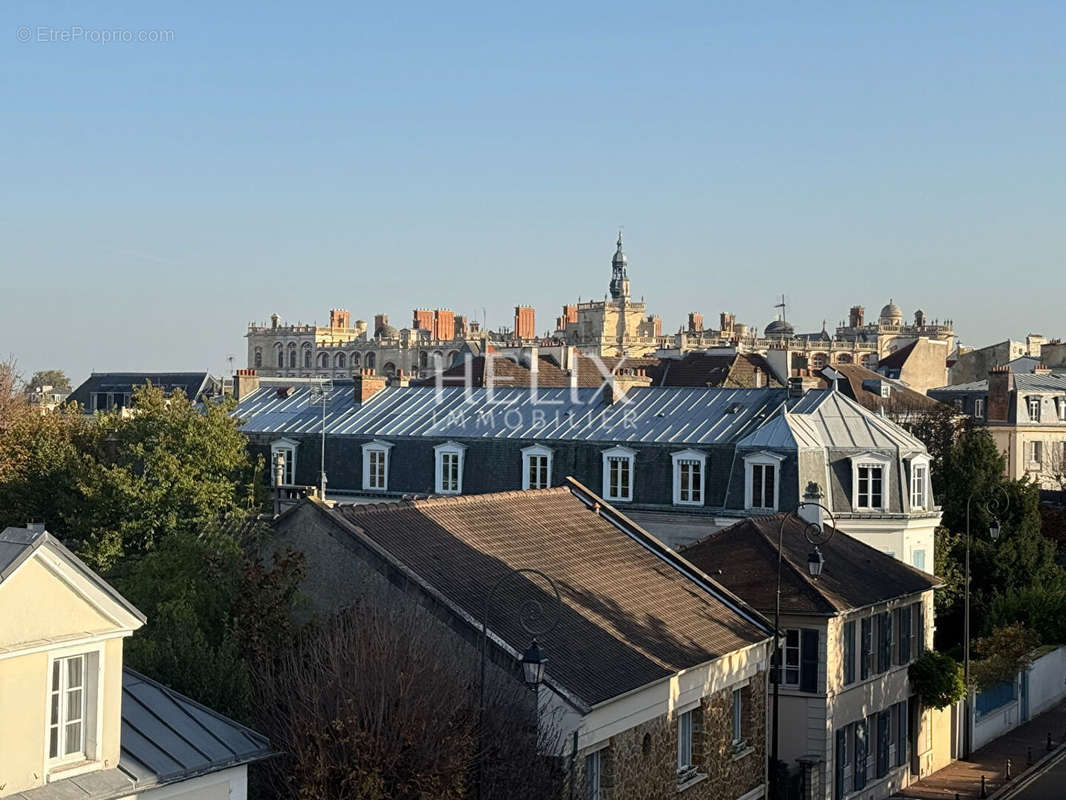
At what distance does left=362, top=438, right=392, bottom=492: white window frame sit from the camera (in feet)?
150

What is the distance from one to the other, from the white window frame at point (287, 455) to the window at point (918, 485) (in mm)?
19982

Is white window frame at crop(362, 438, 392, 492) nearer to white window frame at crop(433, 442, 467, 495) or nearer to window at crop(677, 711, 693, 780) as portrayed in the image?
white window frame at crop(433, 442, 467, 495)

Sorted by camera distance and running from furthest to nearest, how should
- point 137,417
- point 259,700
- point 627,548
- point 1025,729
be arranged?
point 137,417, point 1025,729, point 627,548, point 259,700

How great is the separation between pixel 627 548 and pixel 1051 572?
24.4 m

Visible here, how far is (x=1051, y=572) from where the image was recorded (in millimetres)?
45000

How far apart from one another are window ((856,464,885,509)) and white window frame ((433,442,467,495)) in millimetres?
12312

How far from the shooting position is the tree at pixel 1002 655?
36.1 metres

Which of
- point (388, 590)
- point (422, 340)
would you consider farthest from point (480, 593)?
point (422, 340)

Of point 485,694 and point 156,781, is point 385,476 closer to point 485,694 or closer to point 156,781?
point 485,694

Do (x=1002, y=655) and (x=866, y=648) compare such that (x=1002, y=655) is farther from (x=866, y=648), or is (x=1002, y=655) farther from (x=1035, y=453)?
(x=1035, y=453)

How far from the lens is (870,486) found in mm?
39562

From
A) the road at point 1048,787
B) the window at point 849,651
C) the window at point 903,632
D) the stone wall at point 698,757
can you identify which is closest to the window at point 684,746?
the stone wall at point 698,757

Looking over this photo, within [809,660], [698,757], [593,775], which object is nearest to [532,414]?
[809,660]

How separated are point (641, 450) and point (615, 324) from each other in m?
124
